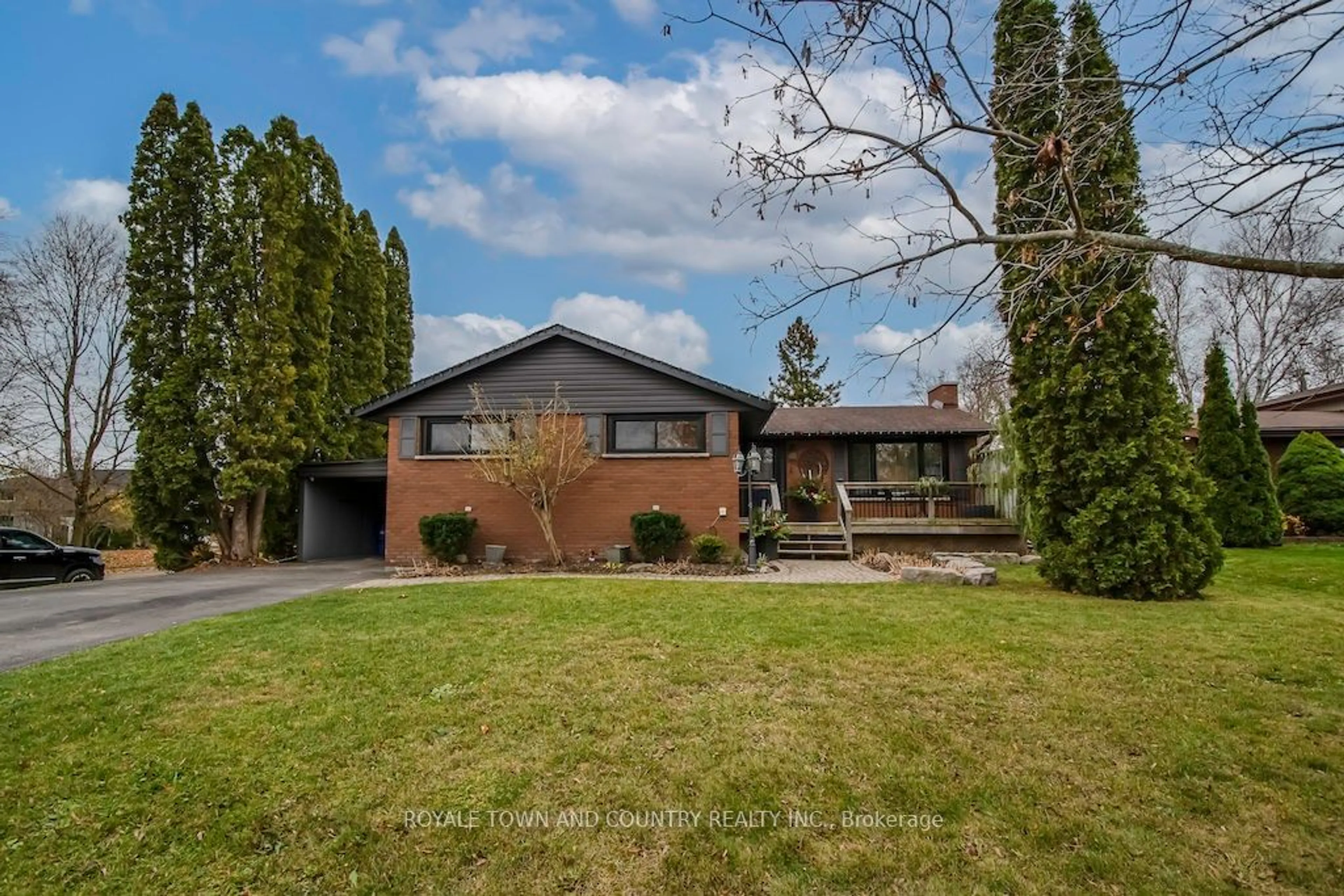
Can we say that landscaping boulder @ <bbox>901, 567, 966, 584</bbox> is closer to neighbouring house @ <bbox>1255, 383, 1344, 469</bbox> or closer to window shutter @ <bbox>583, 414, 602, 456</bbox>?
window shutter @ <bbox>583, 414, 602, 456</bbox>

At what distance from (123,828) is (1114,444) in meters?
11.1

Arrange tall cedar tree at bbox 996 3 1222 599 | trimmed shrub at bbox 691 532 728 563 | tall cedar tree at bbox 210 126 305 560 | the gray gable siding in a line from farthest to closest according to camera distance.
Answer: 1. tall cedar tree at bbox 210 126 305 560
2. the gray gable siding
3. trimmed shrub at bbox 691 532 728 563
4. tall cedar tree at bbox 996 3 1222 599

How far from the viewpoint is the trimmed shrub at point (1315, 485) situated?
56.2ft

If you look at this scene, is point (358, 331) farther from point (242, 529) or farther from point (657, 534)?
point (657, 534)

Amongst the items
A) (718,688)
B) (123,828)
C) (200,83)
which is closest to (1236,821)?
(718,688)

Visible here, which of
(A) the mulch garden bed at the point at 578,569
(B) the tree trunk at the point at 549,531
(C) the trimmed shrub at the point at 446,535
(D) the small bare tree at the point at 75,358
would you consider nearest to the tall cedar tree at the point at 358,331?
(D) the small bare tree at the point at 75,358

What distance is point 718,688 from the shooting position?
16.6 feet

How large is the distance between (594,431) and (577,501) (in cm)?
164

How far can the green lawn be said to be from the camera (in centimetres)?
300

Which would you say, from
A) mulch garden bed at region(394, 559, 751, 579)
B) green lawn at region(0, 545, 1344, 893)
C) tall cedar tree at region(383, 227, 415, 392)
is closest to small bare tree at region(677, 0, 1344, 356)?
green lawn at region(0, 545, 1344, 893)

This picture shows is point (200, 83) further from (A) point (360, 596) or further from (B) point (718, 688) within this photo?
(B) point (718, 688)

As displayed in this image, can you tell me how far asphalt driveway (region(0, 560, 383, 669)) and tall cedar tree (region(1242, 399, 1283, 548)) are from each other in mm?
19924

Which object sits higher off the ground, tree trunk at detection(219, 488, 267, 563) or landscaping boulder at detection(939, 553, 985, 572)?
tree trunk at detection(219, 488, 267, 563)

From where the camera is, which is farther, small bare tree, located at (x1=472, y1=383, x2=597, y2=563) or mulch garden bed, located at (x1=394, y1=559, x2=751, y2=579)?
small bare tree, located at (x1=472, y1=383, x2=597, y2=563)
